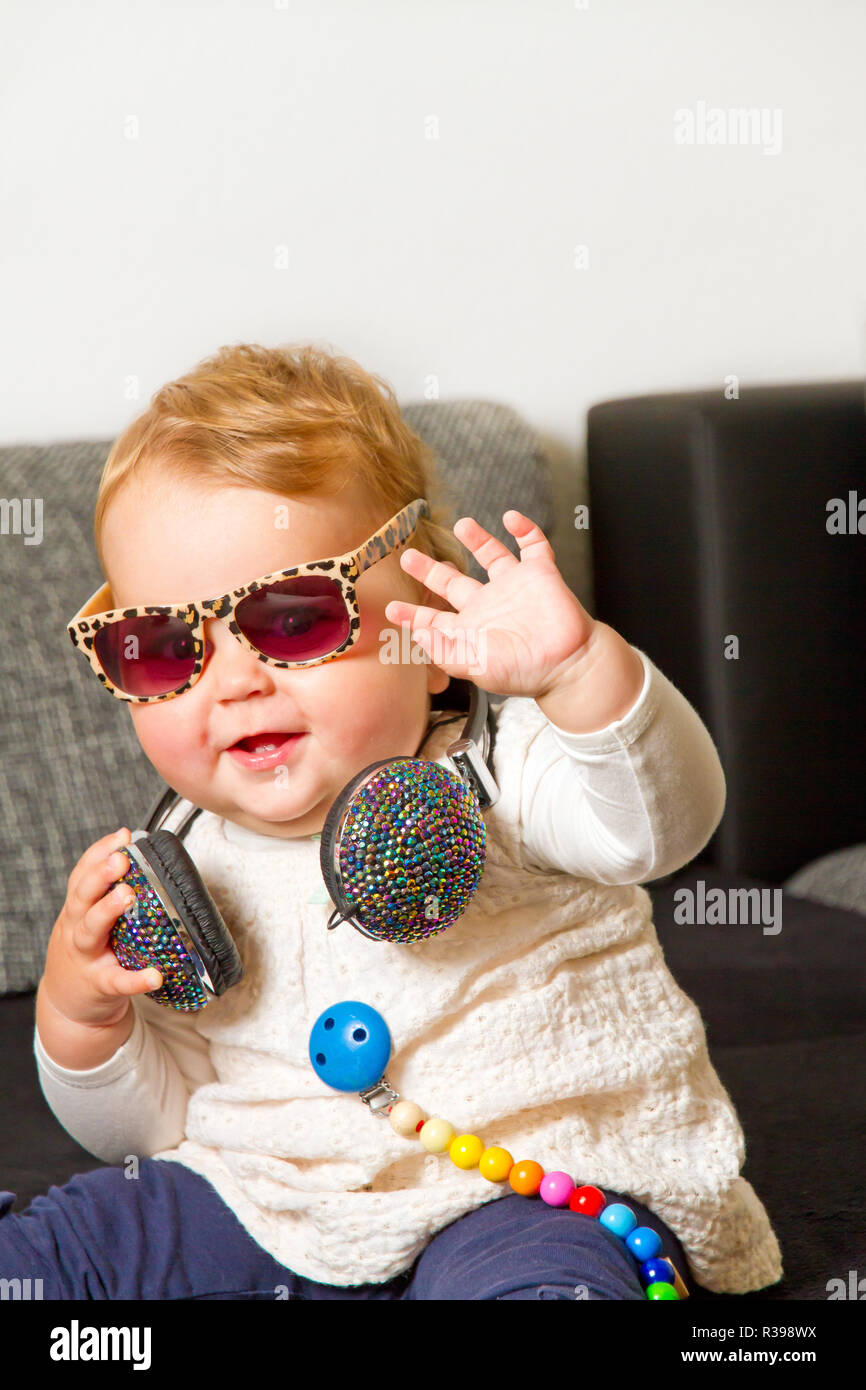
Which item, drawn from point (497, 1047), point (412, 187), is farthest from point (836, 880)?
point (412, 187)

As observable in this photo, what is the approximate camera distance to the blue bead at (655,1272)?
1.92 feet

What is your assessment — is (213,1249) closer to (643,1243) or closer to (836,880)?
(643,1243)

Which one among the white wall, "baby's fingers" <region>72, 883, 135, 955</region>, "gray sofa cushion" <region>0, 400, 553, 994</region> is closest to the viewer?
"baby's fingers" <region>72, 883, 135, 955</region>

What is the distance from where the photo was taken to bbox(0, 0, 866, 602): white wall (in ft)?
3.81

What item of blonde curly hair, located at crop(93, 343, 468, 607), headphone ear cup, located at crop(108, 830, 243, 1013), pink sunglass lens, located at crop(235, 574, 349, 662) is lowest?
headphone ear cup, located at crop(108, 830, 243, 1013)

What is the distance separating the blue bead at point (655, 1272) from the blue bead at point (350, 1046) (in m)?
0.15

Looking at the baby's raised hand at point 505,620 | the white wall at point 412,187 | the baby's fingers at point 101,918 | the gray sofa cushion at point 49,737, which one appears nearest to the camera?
the baby's raised hand at point 505,620

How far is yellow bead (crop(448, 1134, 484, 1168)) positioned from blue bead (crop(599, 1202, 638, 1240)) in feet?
0.21

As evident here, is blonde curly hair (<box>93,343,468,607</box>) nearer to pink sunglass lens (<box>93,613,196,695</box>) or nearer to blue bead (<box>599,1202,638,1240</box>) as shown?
pink sunglass lens (<box>93,613,196,695</box>)

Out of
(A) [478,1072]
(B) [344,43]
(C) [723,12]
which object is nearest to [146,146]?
(B) [344,43]

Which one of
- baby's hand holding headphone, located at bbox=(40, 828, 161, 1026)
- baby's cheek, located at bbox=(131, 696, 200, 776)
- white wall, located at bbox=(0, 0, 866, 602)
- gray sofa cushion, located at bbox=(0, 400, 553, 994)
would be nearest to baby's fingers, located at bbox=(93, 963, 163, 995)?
baby's hand holding headphone, located at bbox=(40, 828, 161, 1026)

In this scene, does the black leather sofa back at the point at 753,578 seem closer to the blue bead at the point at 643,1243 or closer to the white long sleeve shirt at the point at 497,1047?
the white long sleeve shirt at the point at 497,1047

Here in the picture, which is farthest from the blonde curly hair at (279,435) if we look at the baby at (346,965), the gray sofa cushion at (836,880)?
the gray sofa cushion at (836,880)
